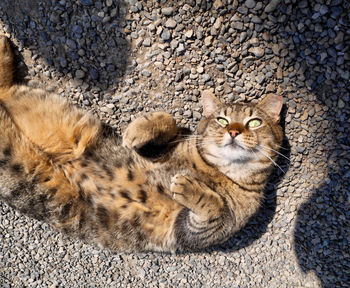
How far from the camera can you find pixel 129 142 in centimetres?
233

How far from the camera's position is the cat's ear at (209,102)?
2428mm

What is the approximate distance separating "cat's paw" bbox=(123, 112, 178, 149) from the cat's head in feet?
1.03

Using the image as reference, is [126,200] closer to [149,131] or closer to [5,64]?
[149,131]

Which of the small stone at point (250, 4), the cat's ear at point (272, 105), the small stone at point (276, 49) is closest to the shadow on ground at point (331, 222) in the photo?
the cat's ear at point (272, 105)

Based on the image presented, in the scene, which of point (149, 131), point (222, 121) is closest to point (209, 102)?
point (222, 121)

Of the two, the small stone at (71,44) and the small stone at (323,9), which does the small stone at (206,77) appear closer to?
the small stone at (323,9)

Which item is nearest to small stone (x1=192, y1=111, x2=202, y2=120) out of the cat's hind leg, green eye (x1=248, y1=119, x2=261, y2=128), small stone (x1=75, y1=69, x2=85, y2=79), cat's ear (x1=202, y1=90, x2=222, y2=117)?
cat's ear (x1=202, y1=90, x2=222, y2=117)

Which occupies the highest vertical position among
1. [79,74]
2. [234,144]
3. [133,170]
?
[79,74]

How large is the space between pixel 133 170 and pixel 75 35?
1.35 meters

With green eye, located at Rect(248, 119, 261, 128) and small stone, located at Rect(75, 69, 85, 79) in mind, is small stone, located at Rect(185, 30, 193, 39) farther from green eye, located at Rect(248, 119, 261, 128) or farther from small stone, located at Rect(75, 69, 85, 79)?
small stone, located at Rect(75, 69, 85, 79)

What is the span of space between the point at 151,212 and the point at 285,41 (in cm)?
178

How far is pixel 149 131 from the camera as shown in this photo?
7.66 ft

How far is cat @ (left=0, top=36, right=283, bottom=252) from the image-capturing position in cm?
226

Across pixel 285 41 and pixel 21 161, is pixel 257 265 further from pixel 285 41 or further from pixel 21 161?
pixel 21 161
